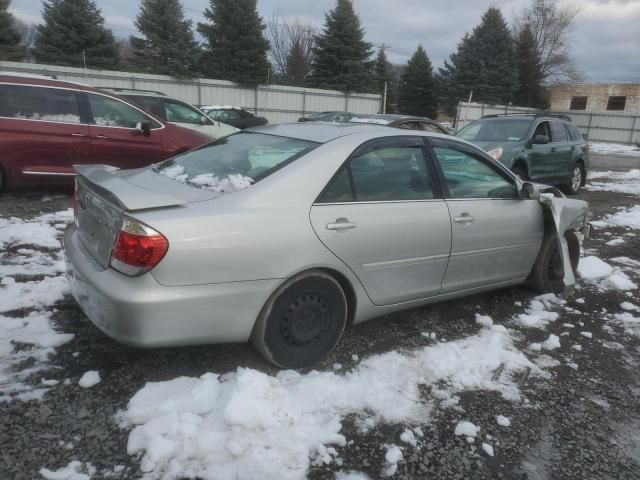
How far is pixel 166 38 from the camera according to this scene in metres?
28.1

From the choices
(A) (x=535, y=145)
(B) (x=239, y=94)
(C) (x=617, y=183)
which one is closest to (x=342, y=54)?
(B) (x=239, y=94)

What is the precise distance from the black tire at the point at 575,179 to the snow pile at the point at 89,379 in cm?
1003

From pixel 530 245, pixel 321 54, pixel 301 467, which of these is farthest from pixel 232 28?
pixel 301 467

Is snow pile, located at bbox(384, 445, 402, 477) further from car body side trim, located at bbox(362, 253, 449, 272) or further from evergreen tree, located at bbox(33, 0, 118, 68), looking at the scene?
evergreen tree, located at bbox(33, 0, 118, 68)

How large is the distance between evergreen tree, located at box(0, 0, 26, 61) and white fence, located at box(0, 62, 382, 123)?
4977 mm

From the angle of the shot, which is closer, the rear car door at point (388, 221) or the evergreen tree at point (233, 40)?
the rear car door at point (388, 221)

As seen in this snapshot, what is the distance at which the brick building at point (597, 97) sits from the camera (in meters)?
39.2

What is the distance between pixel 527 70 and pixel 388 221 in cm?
4466

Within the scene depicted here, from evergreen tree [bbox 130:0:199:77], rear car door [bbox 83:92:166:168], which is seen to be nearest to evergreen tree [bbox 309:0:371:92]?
evergreen tree [bbox 130:0:199:77]

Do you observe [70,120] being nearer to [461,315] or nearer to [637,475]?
[461,315]

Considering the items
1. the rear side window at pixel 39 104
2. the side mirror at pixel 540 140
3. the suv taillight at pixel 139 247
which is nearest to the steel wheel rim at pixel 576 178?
the side mirror at pixel 540 140

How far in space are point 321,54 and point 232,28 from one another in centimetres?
650

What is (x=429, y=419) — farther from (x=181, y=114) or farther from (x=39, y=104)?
(x=181, y=114)

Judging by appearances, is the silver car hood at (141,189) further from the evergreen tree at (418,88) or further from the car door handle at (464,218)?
the evergreen tree at (418,88)
